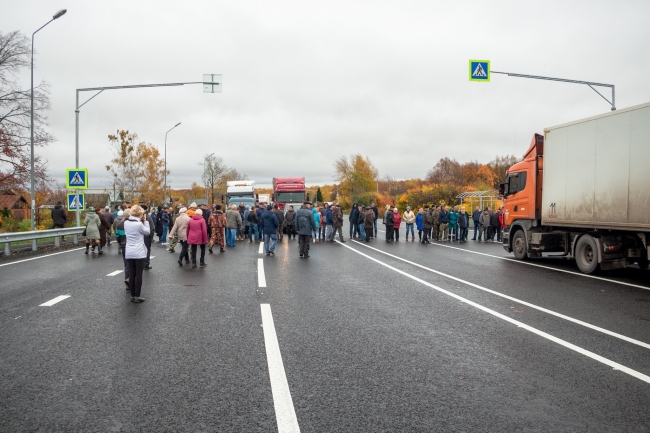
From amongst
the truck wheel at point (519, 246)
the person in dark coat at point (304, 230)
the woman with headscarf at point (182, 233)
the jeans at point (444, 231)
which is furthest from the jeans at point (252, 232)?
the truck wheel at point (519, 246)

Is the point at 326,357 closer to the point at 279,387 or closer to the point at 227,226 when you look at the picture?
the point at 279,387

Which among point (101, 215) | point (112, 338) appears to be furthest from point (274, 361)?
point (101, 215)

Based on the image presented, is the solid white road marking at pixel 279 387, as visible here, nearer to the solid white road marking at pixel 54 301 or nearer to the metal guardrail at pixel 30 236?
the solid white road marking at pixel 54 301

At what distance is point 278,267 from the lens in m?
14.4

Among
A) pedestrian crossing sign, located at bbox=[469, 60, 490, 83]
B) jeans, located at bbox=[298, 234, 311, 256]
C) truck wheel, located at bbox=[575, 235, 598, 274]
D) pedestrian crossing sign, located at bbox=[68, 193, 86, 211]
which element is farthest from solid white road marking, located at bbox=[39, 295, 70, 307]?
pedestrian crossing sign, located at bbox=[68, 193, 86, 211]

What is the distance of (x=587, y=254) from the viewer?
13383mm

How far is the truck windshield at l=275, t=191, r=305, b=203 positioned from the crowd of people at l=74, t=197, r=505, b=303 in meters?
5.90

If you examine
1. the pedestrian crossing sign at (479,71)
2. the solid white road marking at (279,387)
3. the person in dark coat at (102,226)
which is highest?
the pedestrian crossing sign at (479,71)

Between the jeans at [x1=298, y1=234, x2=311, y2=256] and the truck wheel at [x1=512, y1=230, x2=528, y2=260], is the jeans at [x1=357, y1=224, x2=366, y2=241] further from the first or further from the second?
A: the truck wheel at [x1=512, y1=230, x2=528, y2=260]

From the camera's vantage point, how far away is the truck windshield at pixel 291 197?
36.4 m

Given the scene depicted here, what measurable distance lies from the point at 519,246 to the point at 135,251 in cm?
1205

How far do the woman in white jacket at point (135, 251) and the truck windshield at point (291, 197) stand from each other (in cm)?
2657

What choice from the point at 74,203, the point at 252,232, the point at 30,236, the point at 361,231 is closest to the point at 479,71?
the point at 361,231

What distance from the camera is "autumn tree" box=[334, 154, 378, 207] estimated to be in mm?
91312
